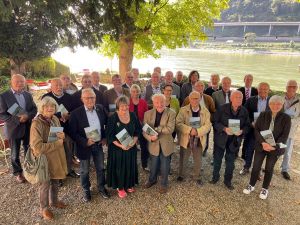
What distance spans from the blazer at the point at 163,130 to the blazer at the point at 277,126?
60.9 inches

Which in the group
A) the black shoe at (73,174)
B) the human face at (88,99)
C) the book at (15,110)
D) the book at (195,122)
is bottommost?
the black shoe at (73,174)

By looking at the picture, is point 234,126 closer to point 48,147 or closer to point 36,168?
point 48,147

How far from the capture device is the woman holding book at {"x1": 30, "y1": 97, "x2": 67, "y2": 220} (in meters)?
3.51

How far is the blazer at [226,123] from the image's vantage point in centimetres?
454

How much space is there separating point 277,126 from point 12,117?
470cm

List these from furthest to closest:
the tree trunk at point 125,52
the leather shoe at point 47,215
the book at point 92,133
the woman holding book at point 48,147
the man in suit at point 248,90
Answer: the tree trunk at point 125,52 < the man in suit at point 248,90 < the book at point 92,133 < the leather shoe at point 47,215 < the woman holding book at point 48,147

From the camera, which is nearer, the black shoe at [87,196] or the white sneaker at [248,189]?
the black shoe at [87,196]

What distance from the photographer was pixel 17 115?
444 cm

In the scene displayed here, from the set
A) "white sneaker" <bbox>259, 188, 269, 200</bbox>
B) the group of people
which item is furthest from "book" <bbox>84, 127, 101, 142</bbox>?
"white sneaker" <bbox>259, 188, 269, 200</bbox>

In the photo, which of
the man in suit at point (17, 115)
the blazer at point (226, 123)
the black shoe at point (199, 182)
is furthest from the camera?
the black shoe at point (199, 182)

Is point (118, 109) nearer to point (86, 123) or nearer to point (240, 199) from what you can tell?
point (86, 123)

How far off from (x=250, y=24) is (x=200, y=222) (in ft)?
400

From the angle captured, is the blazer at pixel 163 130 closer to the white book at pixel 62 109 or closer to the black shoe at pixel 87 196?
the black shoe at pixel 87 196

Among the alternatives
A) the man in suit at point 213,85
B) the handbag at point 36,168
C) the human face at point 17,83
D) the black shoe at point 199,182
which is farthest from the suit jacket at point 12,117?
the man in suit at point 213,85
